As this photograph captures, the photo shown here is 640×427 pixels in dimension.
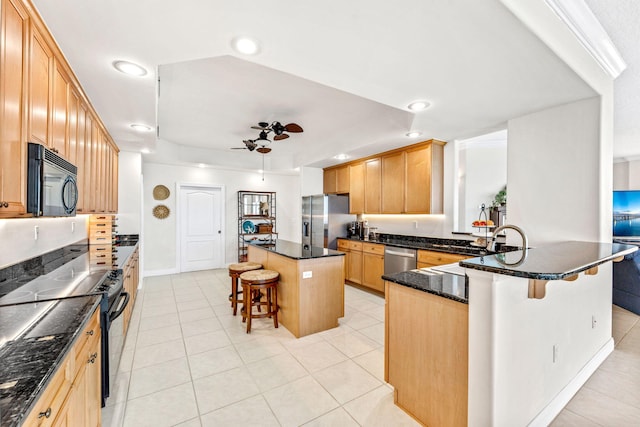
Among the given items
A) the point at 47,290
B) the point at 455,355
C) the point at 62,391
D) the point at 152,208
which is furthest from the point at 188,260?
the point at 455,355

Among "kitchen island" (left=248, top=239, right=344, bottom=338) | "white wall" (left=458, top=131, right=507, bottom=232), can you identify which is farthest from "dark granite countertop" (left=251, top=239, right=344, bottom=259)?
"white wall" (left=458, top=131, right=507, bottom=232)

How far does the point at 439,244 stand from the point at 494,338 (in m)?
3.00

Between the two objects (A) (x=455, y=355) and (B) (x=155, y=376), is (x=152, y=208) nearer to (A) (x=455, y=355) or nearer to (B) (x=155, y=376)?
(B) (x=155, y=376)

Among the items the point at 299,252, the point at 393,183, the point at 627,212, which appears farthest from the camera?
the point at 627,212

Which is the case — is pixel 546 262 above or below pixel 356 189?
below

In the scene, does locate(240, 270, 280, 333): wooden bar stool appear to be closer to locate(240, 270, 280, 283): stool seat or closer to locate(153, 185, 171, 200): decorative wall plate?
locate(240, 270, 280, 283): stool seat

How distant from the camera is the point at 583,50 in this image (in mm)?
1993

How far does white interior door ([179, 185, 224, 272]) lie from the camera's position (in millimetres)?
6258

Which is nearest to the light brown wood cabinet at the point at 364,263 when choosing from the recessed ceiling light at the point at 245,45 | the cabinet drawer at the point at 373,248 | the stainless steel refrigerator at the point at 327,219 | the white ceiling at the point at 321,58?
the cabinet drawer at the point at 373,248

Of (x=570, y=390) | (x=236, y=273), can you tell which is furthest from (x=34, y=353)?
(x=570, y=390)

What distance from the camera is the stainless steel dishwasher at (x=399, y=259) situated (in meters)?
3.99

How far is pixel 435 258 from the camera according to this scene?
3.66 meters

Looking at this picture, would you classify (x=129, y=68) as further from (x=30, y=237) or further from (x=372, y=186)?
(x=372, y=186)

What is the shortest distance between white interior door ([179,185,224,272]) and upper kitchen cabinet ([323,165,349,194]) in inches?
103
